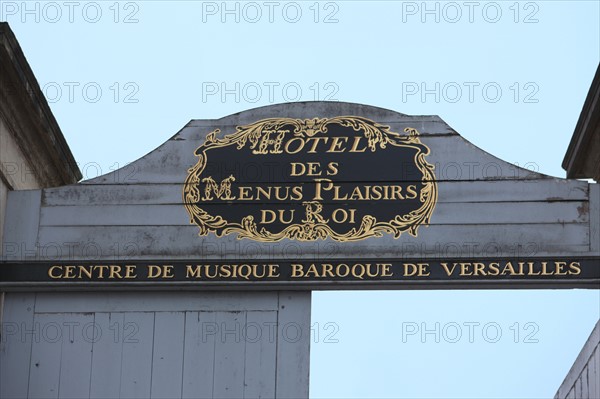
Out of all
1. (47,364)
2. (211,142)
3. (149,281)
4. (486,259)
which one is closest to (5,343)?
(47,364)

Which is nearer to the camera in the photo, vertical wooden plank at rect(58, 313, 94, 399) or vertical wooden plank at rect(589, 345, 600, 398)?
vertical wooden plank at rect(58, 313, 94, 399)

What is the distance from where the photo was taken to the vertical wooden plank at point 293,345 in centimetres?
1141

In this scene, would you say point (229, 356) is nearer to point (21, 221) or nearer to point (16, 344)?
point (16, 344)

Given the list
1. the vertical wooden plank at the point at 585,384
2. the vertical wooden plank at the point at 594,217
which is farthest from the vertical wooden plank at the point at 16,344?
the vertical wooden plank at the point at 585,384

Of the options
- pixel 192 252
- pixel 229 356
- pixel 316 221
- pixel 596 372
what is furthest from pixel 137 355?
pixel 596 372

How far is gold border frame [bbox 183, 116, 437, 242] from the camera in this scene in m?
11.6

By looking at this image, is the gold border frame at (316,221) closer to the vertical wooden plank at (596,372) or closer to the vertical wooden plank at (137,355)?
the vertical wooden plank at (137,355)

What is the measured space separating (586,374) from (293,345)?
7.62 feet

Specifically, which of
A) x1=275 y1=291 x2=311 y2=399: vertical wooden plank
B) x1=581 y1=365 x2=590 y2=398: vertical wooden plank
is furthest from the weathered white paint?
x1=581 y1=365 x2=590 y2=398: vertical wooden plank

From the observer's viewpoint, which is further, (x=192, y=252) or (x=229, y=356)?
(x=192, y=252)

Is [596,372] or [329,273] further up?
[329,273]

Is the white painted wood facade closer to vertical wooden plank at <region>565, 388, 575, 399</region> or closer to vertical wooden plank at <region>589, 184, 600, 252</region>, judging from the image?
vertical wooden plank at <region>589, 184, 600, 252</region>

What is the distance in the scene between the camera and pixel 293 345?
37.8ft

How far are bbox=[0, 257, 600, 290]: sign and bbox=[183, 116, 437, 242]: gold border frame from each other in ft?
0.68
